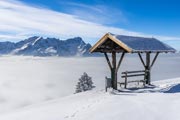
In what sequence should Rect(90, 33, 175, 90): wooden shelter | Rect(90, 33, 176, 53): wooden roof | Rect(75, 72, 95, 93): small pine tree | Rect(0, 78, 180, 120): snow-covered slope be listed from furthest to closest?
Rect(75, 72, 95, 93): small pine tree, Rect(90, 33, 175, 90): wooden shelter, Rect(90, 33, 176, 53): wooden roof, Rect(0, 78, 180, 120): snow-covered slope

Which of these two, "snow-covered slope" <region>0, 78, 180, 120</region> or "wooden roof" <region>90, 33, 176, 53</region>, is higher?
→ "wooden roof" <region>90, 33, 176, 53</region>

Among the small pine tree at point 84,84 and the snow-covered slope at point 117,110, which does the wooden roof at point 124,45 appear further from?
the small pine tree at point 84,84

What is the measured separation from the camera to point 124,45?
2300cm

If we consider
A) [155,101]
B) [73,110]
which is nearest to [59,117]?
[73,110]

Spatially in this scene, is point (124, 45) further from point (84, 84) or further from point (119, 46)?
point (84, 84)

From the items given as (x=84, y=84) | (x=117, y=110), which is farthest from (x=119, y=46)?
(x=84, y=84)

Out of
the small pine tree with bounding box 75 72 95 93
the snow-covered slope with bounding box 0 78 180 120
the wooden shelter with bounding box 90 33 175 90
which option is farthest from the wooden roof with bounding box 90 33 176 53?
the small pine tree with bounding box 75 72 95 93

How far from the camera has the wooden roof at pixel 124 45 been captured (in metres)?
23.3

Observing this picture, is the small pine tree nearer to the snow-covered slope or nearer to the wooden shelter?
the wooden shelter

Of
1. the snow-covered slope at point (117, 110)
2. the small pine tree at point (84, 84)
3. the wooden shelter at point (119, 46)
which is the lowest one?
the small pine tree at point (84, 84)

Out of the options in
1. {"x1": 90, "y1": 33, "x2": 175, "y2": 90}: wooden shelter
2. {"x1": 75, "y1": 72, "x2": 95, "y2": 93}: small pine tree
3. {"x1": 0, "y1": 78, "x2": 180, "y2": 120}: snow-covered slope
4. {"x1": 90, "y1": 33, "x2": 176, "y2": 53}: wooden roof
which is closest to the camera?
{"x1": 0, "y1": 78, "x2": 180, "y2": 120}: snow-covered slope

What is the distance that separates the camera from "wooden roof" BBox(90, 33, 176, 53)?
76.3ft

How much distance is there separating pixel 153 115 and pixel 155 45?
13.0m

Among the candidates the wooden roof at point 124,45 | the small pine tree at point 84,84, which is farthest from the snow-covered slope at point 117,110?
the small pine tree at point 84,84
